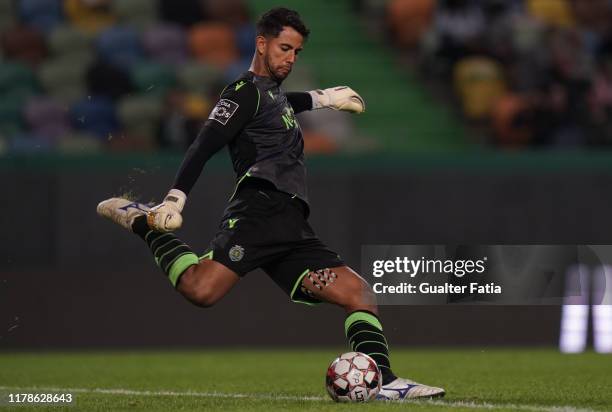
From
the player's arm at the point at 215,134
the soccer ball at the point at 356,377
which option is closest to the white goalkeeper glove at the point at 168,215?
the player's arm at the point at 215,134

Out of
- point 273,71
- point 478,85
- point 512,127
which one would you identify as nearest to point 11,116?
point 478,85

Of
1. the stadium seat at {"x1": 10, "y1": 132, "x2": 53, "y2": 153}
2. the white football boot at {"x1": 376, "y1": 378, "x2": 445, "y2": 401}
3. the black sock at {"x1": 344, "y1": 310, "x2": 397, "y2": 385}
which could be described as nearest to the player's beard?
the black sock at {"x1": 344, "y1": 310, "x2": 397, "y2": 385}

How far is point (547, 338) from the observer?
11.3 metres

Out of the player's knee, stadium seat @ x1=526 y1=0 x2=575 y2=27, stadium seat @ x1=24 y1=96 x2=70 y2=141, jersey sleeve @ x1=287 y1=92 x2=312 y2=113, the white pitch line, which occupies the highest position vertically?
stadium seat @ x1=526 y1=0 x2=575 y2=27

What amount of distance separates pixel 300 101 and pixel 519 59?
689 cm

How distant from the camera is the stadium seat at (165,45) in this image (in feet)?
44.7

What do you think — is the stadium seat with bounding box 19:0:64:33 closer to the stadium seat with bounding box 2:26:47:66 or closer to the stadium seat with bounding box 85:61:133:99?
the stadium seat with bounding box 2:26:47:66

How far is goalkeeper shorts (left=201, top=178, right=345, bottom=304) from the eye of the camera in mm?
6418

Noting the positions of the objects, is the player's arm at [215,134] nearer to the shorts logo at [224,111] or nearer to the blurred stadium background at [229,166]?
the shorts logo at [224,111]

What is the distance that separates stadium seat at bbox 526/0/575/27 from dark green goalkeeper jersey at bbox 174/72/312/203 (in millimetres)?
8419

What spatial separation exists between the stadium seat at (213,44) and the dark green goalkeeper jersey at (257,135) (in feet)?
23.5

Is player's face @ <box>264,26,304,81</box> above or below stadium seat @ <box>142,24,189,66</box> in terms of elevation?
below

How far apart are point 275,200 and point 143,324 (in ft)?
17.2

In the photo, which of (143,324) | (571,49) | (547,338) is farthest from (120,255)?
(571,49)
